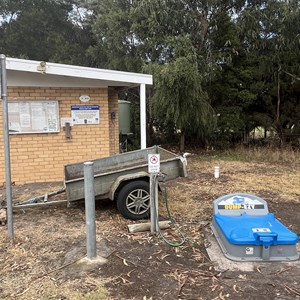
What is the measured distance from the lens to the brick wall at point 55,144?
7871 millimetres

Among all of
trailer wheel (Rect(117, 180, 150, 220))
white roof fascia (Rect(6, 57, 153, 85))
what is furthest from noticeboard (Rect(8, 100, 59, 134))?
trailer wheel (Rect(117, 180, 150, 220))

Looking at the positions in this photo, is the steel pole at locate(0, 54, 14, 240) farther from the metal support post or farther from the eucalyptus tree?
the eucalyptus tree

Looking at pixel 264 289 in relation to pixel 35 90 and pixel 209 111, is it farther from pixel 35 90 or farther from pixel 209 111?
pixel 209 111

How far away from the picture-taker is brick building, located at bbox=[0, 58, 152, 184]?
25.3ft

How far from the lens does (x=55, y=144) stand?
810 cm

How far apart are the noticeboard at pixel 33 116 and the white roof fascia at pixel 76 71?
1066 millimetres

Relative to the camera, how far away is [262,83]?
46.5 feet

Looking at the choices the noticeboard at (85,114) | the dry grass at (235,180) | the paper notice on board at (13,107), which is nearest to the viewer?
the dry grass at (235,180)

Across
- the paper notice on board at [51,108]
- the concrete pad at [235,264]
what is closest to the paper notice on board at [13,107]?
the paper notice on board at [51,108]

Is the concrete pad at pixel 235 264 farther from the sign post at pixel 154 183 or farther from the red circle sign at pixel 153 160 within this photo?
the red circle sign at pixel 153 160

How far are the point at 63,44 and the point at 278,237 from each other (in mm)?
16738

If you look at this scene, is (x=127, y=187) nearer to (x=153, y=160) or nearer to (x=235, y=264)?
(x=153, y=160)

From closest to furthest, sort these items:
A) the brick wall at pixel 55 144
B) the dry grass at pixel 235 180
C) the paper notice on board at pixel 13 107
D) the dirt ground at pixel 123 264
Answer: the dirt ground at pixel 123 264
the dry grass at pixel 235 180
the paper notice on board at pixel 13 107
the brick wall at pixel 55 144

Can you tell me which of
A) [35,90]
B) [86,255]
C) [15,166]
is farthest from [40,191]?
[86,255]
